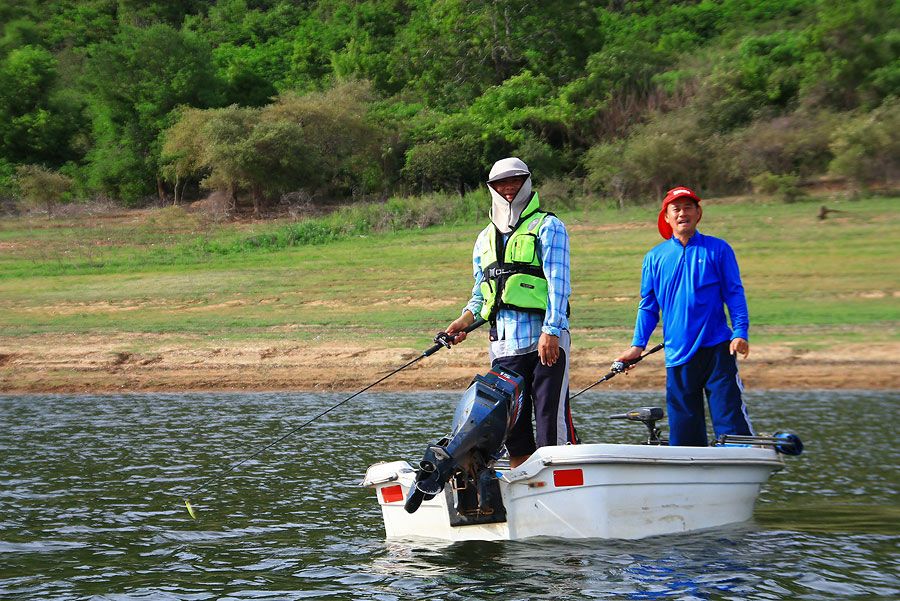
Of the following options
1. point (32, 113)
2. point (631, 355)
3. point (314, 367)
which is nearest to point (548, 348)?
point (631, 355)

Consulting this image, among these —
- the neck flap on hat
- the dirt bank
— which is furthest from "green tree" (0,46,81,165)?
the neck flap on hat

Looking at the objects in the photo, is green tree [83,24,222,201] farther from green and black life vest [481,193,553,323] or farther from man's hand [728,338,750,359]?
man's hand [728,338,750,359]

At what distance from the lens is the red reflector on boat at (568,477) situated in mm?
5480

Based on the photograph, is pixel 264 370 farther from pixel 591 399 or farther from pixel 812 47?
pixel 812 47

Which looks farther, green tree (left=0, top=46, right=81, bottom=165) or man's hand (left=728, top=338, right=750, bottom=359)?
green tree (left=0, top=46, right=81, bottom=165)

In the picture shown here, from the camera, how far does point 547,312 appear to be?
5.69 m

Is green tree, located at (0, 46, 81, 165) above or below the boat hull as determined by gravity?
above

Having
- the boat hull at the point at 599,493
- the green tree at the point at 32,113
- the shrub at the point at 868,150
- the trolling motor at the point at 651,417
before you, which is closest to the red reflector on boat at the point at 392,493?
the boat hull at the point at 599,493

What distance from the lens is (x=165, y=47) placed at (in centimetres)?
4081

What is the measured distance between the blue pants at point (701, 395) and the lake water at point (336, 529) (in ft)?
1.99

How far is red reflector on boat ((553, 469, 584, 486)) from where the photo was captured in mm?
5480

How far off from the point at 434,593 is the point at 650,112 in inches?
1153

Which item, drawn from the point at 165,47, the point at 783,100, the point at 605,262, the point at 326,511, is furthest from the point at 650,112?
the point at 326,511

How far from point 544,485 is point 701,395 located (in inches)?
50.5
